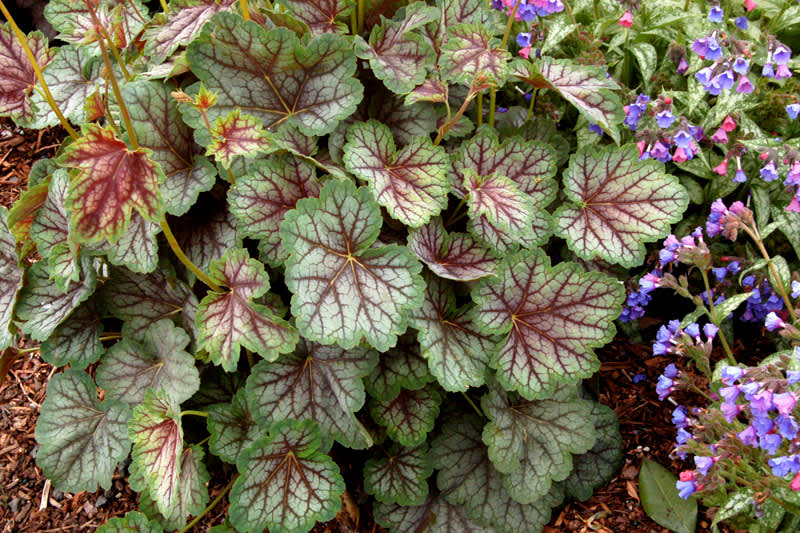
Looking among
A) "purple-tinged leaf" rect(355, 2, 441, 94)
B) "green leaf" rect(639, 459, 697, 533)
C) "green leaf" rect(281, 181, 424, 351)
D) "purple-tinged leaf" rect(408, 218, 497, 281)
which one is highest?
"purple-tinged leaf" rect(355, 2, 441, 94)

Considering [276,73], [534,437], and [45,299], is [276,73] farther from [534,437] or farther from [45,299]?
[534,437]

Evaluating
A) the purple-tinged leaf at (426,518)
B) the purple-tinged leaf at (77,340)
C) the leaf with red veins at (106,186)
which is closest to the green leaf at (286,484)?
the purple-tinged leaf at (426,518)

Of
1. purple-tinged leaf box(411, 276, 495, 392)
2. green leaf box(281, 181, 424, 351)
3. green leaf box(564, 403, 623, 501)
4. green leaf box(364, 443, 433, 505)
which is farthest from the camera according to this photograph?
green leaf box(564, 403, 623, 501)

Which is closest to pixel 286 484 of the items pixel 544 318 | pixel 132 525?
pixel 132 525

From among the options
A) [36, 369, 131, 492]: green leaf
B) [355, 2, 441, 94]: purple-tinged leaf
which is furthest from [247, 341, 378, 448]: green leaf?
[355, 2, 441, 94]: purple-tinged leaf

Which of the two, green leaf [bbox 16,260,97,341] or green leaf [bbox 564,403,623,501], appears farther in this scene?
green leaf [bbox 564,403,623,501]

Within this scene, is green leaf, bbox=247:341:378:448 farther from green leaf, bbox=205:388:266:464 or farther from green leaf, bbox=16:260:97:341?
green leaf, bbox=16:260:97:341

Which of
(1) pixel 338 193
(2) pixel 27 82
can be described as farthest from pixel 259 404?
(2) pixel 27 82
